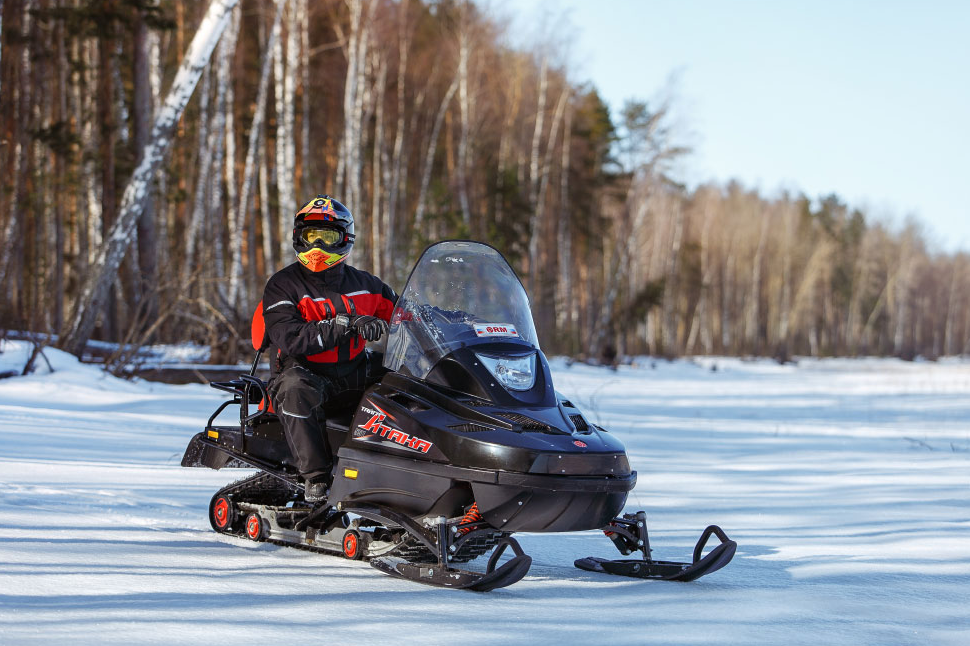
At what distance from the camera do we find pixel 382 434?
4.13 metres

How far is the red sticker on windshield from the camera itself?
13.9 feet

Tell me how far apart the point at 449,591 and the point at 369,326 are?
1.21m

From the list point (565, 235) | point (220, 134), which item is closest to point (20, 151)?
point (220, 134)

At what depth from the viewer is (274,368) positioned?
4.70 m

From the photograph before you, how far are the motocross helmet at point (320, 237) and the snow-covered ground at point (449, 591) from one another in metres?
1.43

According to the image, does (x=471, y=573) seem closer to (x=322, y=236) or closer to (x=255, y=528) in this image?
(x=255, y=528)

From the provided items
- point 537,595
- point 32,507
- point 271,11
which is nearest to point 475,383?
point 537,595

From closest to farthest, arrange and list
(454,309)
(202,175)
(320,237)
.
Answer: (454,309) < (320,237) < (202,175)

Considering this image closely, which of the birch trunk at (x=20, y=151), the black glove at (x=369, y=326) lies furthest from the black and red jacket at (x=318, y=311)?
the birch trunk at (x=20, y=151)

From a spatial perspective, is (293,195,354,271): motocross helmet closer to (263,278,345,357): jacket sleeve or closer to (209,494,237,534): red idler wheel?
(263,278,345,357): jacket sleeve

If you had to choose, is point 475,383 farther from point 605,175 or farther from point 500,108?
point 605,175

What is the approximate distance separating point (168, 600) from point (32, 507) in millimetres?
1862

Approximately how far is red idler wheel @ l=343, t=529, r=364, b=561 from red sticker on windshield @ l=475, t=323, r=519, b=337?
1099 mm

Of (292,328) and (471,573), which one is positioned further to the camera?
(292,328)
